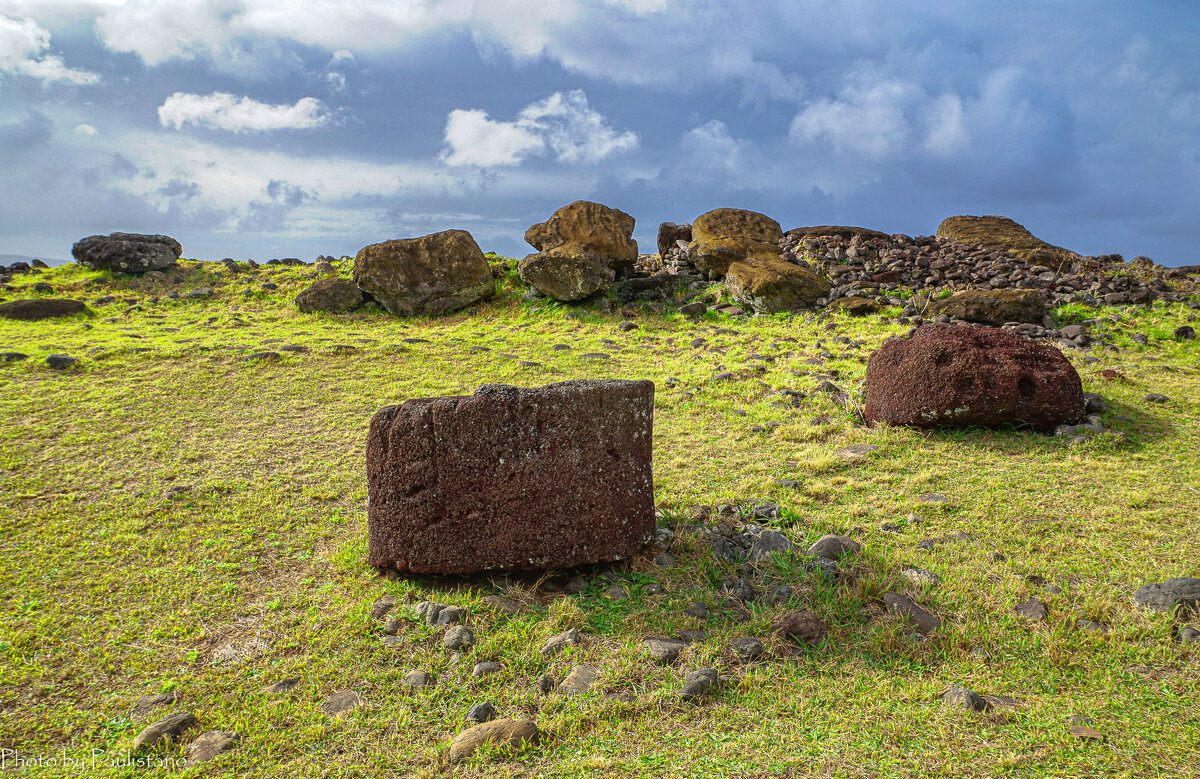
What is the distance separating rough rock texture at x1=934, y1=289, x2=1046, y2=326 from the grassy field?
2.80m

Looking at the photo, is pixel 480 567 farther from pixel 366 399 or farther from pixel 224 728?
pixel 366 399

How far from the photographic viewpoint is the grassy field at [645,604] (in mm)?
3621

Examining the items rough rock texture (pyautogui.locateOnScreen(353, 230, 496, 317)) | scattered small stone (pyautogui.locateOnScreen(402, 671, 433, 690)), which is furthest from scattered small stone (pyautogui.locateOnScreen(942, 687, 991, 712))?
rough rock texture (pyautogui.locateOnScreen(353, 230, 496, 317))

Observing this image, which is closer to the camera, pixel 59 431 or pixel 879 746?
pixel 879 746

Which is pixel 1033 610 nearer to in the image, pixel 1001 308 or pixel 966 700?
pixel 966 700

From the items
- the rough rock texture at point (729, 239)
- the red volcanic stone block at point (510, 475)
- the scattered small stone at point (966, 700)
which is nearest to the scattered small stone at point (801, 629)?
the scattered small stone at point (966, 700)

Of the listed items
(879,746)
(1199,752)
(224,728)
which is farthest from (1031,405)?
(224,728)

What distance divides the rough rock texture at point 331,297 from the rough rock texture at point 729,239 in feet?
29.2

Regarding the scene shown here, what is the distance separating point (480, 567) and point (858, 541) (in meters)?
3.05

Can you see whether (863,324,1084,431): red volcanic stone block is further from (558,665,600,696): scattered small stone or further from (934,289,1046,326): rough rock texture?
(558,665,600,696): scattered small stone

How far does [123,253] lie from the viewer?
864 inches

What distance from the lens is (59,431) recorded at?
918 centimetres

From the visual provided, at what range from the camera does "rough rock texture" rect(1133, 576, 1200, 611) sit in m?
4.66

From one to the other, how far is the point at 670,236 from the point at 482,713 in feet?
62.7
